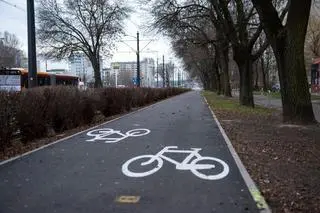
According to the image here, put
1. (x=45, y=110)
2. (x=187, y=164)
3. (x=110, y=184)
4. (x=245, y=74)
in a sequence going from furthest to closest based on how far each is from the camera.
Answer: (x=245, y=74)
(x=45, y=110)
(x=187, y=164)
(x=110, y=184)

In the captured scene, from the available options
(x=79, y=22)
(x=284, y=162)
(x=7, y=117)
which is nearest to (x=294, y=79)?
(x=284, y=162)

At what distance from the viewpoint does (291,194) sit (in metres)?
6.95

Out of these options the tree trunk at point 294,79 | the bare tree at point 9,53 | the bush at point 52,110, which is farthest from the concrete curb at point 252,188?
the bare tree at point 9,53

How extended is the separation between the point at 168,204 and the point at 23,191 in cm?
224

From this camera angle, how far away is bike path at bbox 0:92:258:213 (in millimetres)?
6302

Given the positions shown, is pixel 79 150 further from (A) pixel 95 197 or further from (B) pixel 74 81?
(B) pixel 74 81

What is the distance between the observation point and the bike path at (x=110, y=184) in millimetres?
6302

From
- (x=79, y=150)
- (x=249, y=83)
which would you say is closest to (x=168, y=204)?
(x=79, y=150)

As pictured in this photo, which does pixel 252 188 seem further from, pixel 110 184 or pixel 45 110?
pixel 45 110

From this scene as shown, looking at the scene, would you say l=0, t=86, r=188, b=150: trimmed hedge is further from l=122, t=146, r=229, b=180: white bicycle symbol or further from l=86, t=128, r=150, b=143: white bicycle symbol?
l=122, t=146, r=229, b=180: white bicycle symbol

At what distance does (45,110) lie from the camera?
14070 millimetres

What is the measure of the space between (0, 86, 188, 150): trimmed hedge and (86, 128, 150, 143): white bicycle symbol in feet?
3.93

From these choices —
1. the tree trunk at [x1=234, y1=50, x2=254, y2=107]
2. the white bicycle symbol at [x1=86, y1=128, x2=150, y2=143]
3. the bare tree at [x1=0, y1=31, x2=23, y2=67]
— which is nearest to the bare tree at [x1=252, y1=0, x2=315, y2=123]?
the white bicycle symbol at [x1=86, y1=128, x2=150, y2=143]

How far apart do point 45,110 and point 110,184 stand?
7.02 metres
